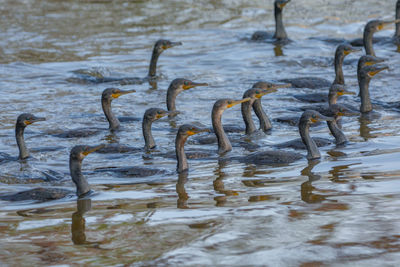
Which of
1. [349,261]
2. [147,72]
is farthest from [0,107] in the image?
[349,261]

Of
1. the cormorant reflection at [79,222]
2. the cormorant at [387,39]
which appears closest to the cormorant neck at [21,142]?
the cormorant reflection at [79,222]

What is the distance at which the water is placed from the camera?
6422 mm

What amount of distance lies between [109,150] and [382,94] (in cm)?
571

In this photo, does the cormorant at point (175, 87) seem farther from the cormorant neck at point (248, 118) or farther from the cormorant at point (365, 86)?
the cormorant at point (365, 86)

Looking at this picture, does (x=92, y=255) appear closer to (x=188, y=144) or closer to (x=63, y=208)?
(x=63, y=208)

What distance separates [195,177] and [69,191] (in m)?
1.46

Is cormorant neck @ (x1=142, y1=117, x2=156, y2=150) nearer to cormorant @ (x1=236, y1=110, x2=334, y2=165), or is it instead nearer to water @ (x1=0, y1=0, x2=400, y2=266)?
water @ (x1=0, y1=0, x2=400, y2=266)

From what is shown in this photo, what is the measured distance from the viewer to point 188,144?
10898mm

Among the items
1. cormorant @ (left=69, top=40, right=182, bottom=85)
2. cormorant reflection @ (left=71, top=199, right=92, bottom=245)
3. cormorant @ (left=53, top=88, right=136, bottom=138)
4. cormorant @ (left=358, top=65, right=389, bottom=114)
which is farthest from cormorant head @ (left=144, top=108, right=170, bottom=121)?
cormorant @ (left=69, top=40, right=182, bottom=85)

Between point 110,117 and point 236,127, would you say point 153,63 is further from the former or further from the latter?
point 236,127

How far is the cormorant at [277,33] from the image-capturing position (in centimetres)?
1945

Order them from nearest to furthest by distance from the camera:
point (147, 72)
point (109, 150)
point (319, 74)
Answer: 1. point (109, 150)
2. point (319, 74)
3. point (147, 72)

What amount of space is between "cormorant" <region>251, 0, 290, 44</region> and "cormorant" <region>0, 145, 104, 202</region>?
38.1 feet

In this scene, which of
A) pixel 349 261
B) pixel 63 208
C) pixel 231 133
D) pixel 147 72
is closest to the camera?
pixel 349 261
